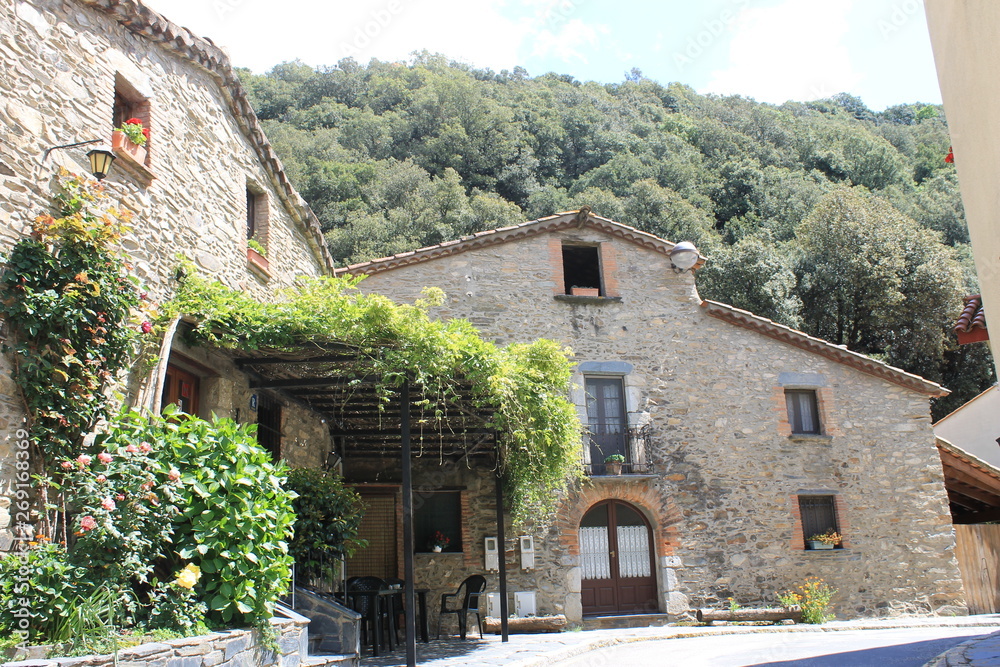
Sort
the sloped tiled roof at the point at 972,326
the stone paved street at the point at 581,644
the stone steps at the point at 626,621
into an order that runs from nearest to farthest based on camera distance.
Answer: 1. the sloped tiled roof at the point at 972,326
2. the stone paved street at the point at 581,644
3. the stone steps at the point at 626,621

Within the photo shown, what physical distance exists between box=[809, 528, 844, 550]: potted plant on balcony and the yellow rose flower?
38.5 feet

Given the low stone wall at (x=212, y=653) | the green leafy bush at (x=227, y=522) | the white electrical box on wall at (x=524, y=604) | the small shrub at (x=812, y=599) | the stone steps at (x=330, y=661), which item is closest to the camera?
the low stone wall at (x=212, y=653)

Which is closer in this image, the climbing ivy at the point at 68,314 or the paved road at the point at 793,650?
the climbing ivy at the point at 68,314

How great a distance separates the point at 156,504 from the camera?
5527 millimetres

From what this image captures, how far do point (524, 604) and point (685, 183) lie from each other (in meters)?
24.6

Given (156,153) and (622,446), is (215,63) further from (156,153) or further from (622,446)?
(622,446)

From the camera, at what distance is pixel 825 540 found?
46.5 ft

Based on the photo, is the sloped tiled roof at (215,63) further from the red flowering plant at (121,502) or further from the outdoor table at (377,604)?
the outdoor table at (377,604)

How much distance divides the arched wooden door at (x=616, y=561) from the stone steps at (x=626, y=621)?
0.22 m

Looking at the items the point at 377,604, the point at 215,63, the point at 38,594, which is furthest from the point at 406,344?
the point at 215,63

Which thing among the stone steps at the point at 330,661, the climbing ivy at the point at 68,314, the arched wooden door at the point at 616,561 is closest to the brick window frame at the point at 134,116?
the climbing ivy at the point at 68,314

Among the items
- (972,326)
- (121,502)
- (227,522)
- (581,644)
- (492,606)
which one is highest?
(972,326)

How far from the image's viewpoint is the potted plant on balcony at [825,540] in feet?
46.4

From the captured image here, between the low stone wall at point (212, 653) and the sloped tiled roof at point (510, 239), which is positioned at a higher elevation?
the sloped tiled roof at point (510, 239)
